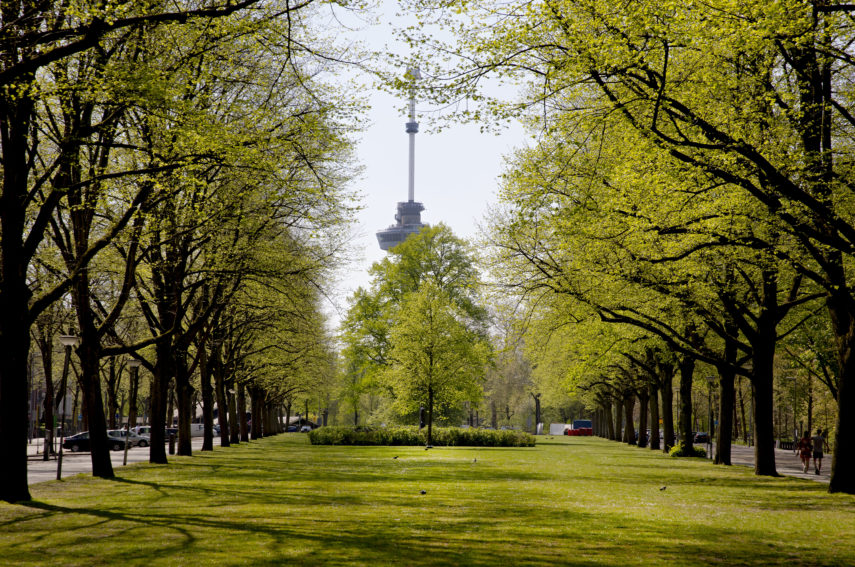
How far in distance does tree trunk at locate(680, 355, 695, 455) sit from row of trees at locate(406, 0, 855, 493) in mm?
8856

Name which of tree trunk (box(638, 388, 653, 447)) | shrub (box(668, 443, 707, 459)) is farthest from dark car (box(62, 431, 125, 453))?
tree trunk (box(638, 388, 653, 447))

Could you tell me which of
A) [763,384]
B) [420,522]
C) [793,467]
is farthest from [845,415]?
[793,467]

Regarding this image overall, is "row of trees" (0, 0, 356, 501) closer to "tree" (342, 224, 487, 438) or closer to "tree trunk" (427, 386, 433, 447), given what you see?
"tree trunk" (427, 386, 433, 447)

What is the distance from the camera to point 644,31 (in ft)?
42.8

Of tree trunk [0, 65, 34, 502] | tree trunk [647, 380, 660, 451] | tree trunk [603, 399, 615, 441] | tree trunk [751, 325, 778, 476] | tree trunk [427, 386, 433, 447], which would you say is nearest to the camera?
tree trunk [0, 65, 34, 502]

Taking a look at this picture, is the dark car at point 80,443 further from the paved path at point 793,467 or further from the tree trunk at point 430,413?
the paved path at point 793,467

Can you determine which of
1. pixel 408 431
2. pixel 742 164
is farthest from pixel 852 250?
pixel 408 431

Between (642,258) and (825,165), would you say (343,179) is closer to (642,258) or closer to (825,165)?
(642,258)

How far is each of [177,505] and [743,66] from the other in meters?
14.6

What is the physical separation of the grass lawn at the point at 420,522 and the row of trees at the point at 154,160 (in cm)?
328

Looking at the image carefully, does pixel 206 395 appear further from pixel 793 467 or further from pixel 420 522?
pixel 793 467

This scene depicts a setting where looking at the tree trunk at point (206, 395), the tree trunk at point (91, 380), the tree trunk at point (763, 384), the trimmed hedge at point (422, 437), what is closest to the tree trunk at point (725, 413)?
the tree trunk at point (763, 384)

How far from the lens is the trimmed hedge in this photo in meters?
52.6

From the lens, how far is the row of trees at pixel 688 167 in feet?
45.4
